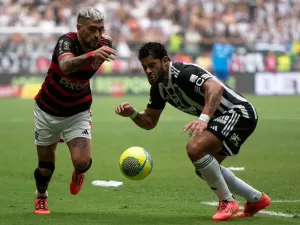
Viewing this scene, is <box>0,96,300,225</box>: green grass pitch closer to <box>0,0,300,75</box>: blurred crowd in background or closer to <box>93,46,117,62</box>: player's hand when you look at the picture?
<box>93,46,117,62</box>: player's hand

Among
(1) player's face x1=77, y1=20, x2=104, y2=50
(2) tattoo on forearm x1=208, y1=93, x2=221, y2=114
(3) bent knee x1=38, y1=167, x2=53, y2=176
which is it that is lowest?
(3) bent knee x1=38, y1=167, x2=53, y2=176

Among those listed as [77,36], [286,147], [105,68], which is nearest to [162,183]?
[77,36]

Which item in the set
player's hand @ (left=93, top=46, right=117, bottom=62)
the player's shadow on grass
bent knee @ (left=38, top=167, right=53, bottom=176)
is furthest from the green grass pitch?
player's hand @ (left=93, top=46, right=117, bottom=62)

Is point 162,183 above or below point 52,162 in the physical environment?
below

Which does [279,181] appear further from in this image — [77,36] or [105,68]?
[105,68]

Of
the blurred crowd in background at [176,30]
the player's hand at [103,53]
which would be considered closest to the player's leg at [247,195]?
the player's hand at [103,53]

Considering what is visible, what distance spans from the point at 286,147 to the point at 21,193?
7.32 m

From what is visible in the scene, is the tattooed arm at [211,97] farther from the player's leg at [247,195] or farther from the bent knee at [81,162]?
the bent knee at [81,162]

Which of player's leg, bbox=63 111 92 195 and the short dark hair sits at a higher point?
the short dark hair

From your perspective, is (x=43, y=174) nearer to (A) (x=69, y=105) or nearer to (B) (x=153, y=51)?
(A) (x=69, y=105)

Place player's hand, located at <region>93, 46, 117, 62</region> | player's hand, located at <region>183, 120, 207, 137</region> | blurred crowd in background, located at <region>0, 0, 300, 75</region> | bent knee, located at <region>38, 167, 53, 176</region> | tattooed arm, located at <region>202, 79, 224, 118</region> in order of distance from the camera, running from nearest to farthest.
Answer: player's hand, located at <region>183, 120, 207, 137</region> → tattooed arm, located at <region>202, 79, 224, 118</region> → player's hand, located at <region>93, 46, 117, 62</region> → bent knee, located at <region>38, 167, 53, 176</region> → blurred crowd in background, located at <region>0, 0, 300, 75</region>

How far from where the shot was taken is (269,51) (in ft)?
115

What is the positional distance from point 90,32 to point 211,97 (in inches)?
61.9

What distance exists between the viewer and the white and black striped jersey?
8.30 meters
